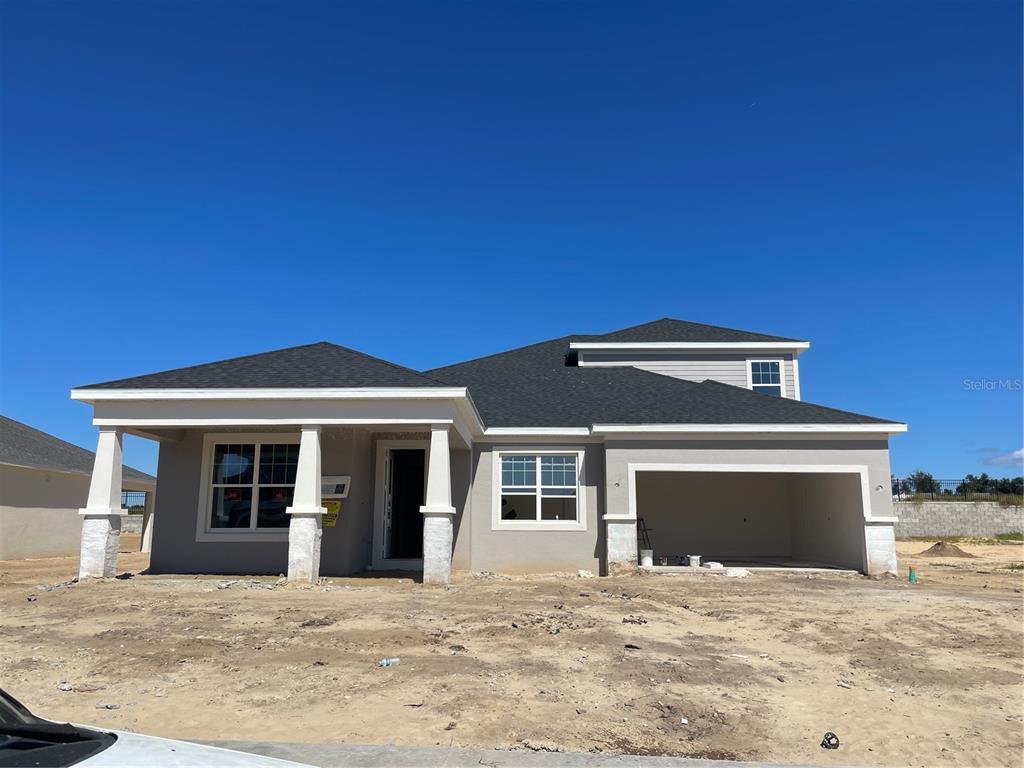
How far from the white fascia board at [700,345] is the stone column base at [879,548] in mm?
7225

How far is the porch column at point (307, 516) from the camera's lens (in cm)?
1267

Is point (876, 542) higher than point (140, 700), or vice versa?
point (876, 542)

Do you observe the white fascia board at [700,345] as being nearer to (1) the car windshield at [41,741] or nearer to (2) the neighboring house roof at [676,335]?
(2) the neighboring house roof at [676,335]

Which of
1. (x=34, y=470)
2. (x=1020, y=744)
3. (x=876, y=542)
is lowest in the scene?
(x=1020, y=744)

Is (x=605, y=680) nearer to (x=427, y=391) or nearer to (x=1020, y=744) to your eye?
(x=1020, y=744)

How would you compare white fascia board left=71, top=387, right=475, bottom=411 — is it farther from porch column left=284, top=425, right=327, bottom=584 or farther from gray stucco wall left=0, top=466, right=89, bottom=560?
gray stucco wall left=0, top=466, right=89, bottom=560

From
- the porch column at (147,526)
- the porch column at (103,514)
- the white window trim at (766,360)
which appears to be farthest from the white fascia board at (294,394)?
the porch column at (147,526)

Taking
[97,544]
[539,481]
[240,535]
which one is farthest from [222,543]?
[539,481]

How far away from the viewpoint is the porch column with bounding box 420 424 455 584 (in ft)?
42.6

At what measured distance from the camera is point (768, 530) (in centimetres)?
1989

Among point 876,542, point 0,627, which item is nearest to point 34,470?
point 0,627

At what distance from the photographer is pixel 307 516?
12.9 meters

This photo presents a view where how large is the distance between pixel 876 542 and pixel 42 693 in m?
15.6

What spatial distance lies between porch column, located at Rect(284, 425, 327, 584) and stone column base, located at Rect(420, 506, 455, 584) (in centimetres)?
197
